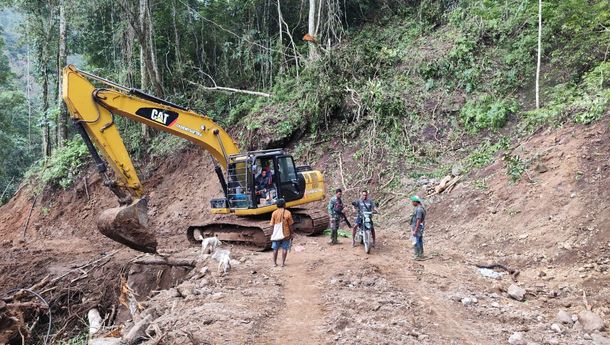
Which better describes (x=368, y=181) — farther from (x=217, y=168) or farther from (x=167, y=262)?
(x=167, y=262)

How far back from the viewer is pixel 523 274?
820cm

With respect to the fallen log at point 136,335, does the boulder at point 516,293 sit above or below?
below

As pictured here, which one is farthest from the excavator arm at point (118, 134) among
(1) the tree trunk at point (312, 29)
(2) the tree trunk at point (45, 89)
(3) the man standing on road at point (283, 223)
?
(2) the tree trunk at point (45, 89)

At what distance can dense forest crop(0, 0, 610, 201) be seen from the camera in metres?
13.7

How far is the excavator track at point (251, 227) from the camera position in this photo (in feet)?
36.2

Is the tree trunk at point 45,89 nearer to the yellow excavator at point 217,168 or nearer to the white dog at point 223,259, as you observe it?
the yellow excavator at point 217,168

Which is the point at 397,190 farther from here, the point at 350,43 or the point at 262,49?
the point at 262,49

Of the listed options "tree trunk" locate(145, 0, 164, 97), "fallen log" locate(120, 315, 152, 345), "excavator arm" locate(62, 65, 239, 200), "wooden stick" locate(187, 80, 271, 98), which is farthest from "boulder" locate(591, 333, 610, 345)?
"tree trunk" locate(145, 0, 164, 97)

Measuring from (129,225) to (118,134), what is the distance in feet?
8.68

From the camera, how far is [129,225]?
27.7 ft

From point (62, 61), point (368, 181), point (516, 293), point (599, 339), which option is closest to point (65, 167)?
point (62, 61)

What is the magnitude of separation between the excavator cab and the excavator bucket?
2.83 meters

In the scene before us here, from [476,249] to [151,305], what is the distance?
6388mm

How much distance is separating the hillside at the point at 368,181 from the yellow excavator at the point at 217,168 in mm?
696
